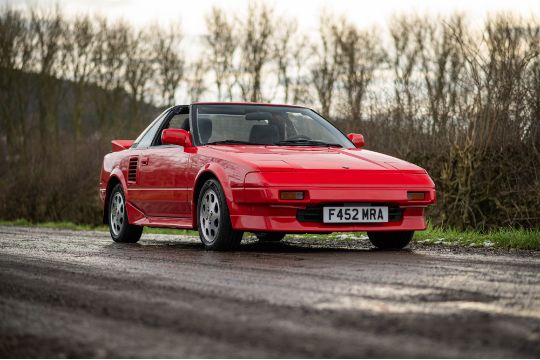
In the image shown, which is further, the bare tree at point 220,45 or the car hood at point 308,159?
the bare tree at point 220,45

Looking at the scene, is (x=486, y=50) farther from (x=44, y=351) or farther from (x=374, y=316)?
(x=44, y=351)

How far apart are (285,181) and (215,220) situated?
94 cm

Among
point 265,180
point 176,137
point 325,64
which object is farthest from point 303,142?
point 325,64

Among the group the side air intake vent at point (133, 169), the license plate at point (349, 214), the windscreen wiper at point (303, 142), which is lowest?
the license plate at point (349, 214)

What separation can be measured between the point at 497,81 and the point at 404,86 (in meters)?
2.84

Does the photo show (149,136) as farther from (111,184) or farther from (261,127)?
(261,127)

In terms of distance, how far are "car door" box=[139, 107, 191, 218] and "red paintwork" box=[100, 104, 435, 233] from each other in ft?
0.04

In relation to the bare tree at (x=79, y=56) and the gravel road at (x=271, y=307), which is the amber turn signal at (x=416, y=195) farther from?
the bare tree at (x=79, y=56)

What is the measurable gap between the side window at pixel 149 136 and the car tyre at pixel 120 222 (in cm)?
62

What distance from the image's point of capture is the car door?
9914mm

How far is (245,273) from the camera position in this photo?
21.9 ft

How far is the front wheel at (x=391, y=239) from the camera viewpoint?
955cm

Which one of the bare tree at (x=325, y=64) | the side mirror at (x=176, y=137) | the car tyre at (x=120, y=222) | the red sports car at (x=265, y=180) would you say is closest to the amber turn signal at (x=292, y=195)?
the red sports car at (x=265, y=180)

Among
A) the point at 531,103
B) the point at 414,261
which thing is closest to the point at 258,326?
the point at 414,261
